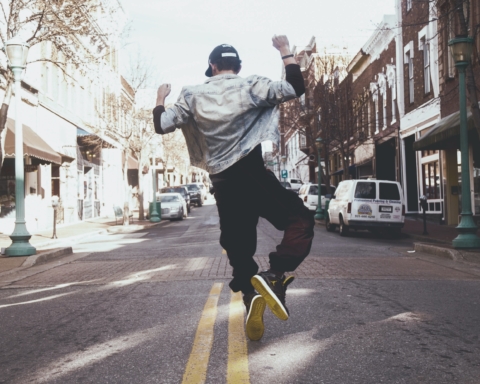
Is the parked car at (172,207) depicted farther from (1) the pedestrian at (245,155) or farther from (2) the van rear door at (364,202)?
(1) the pedestrian at (245,155)

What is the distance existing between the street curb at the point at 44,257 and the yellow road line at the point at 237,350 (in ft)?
21.2

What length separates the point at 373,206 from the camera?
712 inches

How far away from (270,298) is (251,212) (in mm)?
675

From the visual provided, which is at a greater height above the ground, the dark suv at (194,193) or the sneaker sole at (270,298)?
the dark suv at (194,193)

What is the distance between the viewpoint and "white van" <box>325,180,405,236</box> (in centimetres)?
1800

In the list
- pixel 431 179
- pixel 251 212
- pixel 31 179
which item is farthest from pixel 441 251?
pixel 31 179

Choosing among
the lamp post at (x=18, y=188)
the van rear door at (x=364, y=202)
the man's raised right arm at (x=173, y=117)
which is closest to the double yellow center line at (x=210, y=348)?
the man's raised right arm at (x=173, y=117)

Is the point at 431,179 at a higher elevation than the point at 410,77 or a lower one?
lower

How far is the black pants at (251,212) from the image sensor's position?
166 inches

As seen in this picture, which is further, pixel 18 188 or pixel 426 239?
pixel 426 239

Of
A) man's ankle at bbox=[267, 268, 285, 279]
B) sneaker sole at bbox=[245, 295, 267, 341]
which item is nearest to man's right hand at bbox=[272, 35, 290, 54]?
man's ankle at bbox=[267, 268, 285, 279]

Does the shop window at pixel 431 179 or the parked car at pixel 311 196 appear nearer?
the shop window at pixel 431 179

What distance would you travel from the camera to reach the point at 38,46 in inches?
965

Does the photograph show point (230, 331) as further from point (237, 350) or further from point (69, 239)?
point (69, 239)
